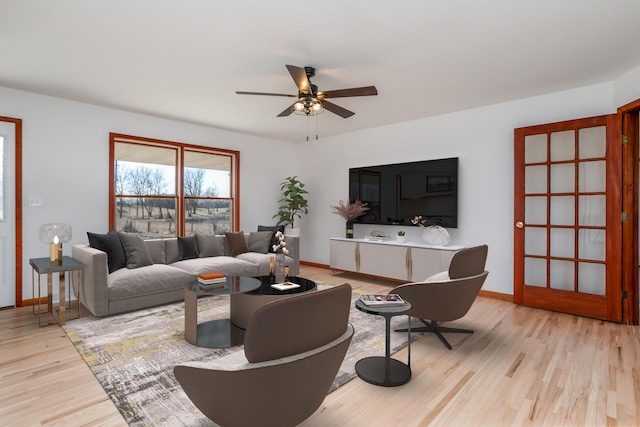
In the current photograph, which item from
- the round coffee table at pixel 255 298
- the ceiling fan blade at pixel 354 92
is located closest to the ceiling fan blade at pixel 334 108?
the ceiling fan blade at pixel 354 92

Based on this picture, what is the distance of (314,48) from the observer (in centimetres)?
291

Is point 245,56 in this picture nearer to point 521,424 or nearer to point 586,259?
point 521,424

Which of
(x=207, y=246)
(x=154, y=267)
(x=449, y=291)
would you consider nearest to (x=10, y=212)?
(x=154, y=267)

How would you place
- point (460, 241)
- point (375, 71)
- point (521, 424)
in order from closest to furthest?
point (521, 424) → point (375, 71) → point (460, 241)

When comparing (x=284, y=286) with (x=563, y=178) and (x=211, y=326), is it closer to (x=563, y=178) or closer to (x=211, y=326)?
(x=211, y=326)

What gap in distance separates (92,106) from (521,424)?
223 inches

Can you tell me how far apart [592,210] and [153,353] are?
4721 mm

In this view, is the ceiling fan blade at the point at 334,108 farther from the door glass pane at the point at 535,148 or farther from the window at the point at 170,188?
the window at the point at 170,188

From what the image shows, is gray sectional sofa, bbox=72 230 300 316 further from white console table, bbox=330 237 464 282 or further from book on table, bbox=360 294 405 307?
book on table, bbox=360 294 405 307

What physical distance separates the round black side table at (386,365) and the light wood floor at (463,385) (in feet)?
0.22

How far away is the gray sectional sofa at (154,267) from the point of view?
3479 millimetres

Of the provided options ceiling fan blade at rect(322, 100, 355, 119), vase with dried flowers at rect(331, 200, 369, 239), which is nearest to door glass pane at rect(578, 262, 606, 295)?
vase with dried flowers at rect(331, 200, 369, 239)

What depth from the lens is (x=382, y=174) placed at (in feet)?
18.5

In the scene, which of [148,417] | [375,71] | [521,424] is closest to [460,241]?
[375,71]
